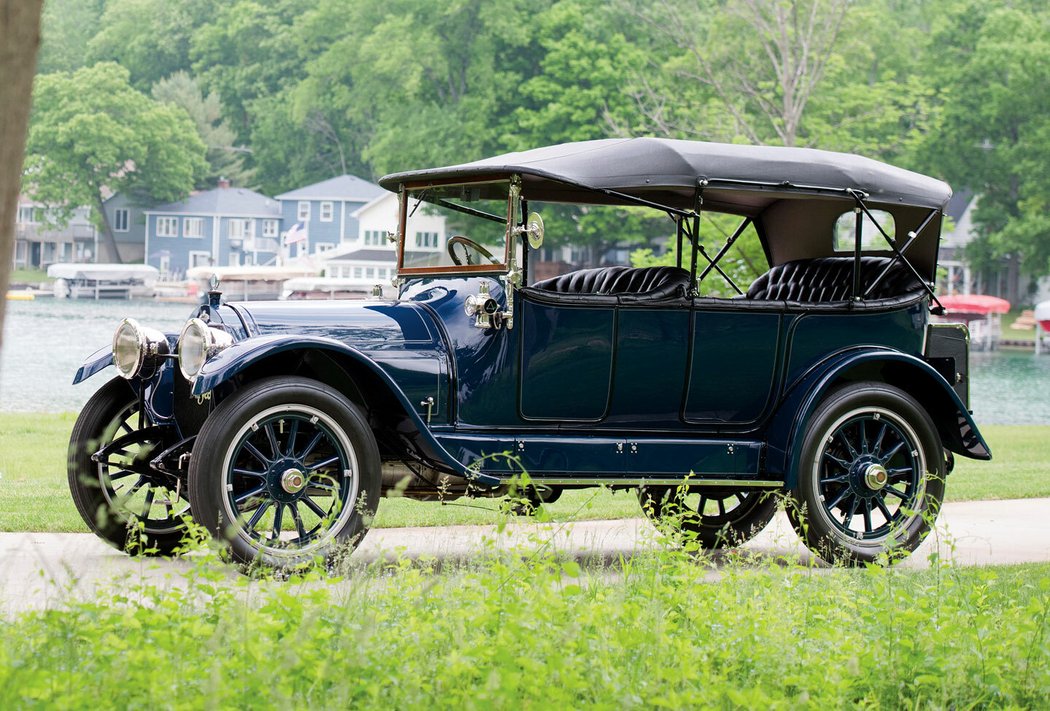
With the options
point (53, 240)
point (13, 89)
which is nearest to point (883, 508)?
point (13, 89)

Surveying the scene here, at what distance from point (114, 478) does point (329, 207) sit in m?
85.7

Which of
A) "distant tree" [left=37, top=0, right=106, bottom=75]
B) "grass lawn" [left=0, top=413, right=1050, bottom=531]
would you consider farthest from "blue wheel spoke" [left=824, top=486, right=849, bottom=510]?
"distant tree" [left=37, top=0, right=106, bottom=75]

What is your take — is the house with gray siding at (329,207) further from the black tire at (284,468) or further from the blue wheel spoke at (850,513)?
the black tire at (284,468)

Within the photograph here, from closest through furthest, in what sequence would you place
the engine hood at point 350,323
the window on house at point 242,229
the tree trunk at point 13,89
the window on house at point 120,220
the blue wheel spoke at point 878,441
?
the tree trunk at point 13,89, the engine hood at point 350,323, the blue wheel spoke at point 878,441, the window on house at point 242,229, the window on house at point 120,220

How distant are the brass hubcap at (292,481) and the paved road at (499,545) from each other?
0.48 meters

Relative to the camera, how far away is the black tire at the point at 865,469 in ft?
26.2

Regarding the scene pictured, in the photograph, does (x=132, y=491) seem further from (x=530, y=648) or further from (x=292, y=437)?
(x=530, y=648)

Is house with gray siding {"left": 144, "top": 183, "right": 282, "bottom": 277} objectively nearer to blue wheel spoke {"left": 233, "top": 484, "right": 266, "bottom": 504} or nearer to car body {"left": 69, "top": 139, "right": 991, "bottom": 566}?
car body {"left": 69, "top": 139, "right": 991, "bottom": 566}

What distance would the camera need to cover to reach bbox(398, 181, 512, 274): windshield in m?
7.89

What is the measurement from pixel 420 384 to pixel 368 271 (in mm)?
78128

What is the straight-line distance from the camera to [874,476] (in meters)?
8.14

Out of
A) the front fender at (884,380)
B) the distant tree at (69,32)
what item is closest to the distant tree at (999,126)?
the front fender at (884,380)

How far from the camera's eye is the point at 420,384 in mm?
7375

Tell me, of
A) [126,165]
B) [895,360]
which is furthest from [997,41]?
[895,360]
